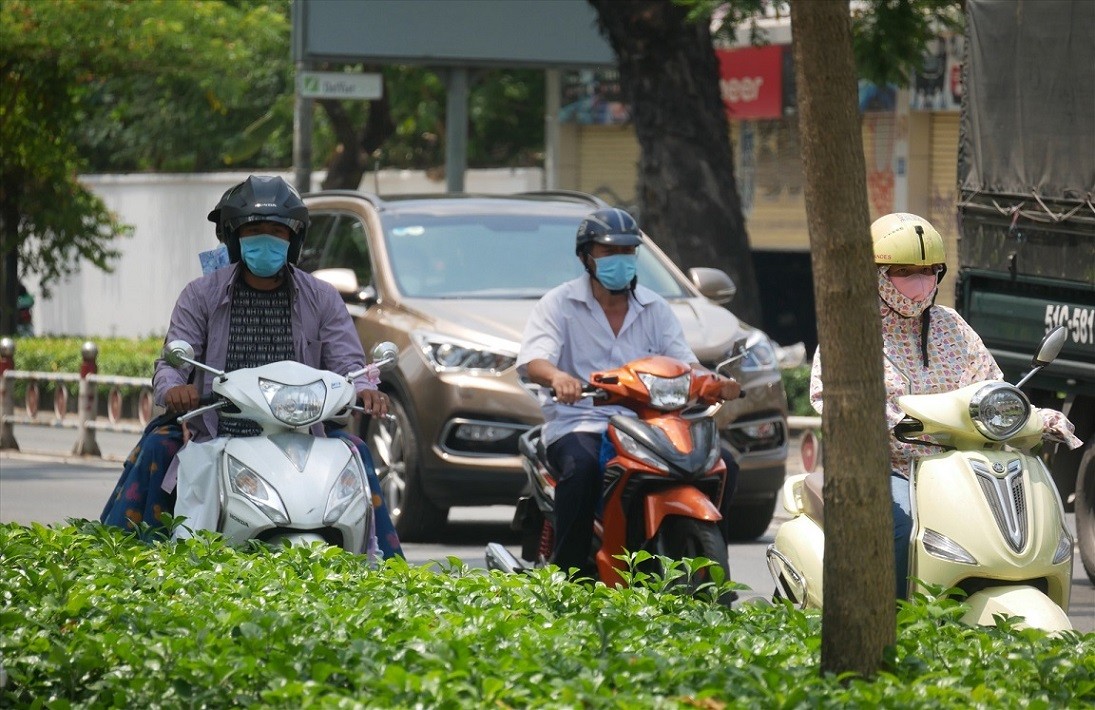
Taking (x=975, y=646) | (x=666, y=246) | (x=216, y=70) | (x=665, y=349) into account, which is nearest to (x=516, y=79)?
(x=216, y=70)

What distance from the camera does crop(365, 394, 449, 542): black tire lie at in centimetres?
1060

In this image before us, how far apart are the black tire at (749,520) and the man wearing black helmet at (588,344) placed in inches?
132

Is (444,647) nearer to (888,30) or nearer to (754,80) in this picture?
(888,30)

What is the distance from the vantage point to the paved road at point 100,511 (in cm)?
956

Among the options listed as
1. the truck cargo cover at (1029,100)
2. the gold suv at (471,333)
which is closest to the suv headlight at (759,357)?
the gold suv at (471,333)

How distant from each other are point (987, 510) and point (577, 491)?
202cm

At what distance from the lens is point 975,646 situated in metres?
4.70

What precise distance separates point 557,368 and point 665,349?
54cm

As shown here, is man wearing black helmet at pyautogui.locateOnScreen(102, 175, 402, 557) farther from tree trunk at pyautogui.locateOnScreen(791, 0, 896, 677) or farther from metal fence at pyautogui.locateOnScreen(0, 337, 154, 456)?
metal fence at pyautogui.locateOnScreen(0, 337, 154, 456)

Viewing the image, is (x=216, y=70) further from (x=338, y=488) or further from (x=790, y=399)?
(x=338, y=488)

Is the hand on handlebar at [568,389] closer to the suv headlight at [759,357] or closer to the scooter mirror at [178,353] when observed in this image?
the scooter mirror at [178,353]

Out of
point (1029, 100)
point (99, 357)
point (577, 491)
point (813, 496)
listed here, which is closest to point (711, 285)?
point (1029, 100)

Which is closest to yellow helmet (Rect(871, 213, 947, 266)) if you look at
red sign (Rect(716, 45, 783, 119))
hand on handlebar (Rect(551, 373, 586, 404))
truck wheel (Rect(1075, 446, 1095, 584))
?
hand on handlebar (Rect(551, 373, 586, 404))

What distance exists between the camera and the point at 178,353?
6.45m
